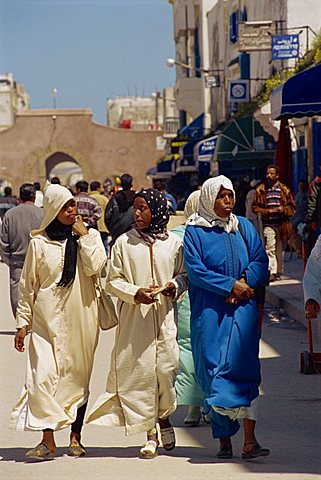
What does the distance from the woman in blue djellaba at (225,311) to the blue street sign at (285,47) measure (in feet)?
63.2

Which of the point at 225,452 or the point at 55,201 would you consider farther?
the point at 55,201

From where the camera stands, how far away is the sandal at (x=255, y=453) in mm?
7047

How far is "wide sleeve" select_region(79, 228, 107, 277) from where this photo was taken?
7.30 metres

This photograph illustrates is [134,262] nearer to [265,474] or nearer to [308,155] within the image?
[265,474]

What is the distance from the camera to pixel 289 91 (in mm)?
13547

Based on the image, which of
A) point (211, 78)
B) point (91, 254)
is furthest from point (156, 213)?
point (211, 78)

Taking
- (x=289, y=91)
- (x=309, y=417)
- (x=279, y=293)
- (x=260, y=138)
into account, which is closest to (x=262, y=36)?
(x=260, y=138)

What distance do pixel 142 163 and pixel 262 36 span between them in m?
56.7

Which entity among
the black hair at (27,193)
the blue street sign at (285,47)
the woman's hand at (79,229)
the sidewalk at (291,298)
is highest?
the blue street sign at (285,47)

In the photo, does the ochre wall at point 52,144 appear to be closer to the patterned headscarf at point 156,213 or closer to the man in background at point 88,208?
the man in background at point 88,208

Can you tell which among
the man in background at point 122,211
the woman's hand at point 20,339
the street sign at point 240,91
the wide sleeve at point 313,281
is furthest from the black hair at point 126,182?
the street sign at point 240,91

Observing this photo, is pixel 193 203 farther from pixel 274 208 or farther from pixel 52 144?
pixel 52 144

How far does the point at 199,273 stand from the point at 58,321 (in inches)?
35.7

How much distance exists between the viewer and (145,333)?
7.23 meters
